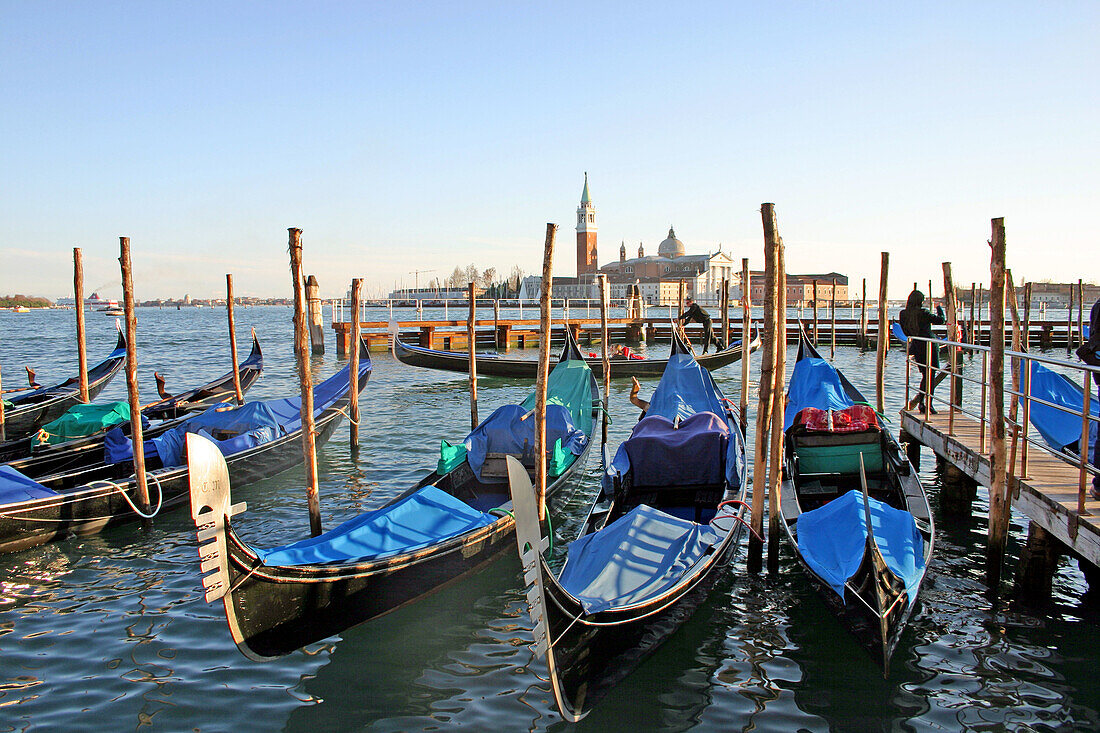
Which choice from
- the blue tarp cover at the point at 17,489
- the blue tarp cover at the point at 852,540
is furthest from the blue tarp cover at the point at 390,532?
the blue tarp cover at the point at 17,489

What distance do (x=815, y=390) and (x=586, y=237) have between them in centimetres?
7906

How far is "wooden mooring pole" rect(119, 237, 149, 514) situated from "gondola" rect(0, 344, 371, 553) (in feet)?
0.26

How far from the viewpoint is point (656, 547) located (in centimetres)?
377

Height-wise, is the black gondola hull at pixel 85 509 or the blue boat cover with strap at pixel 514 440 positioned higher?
the blue boat cover with strap at pixel 514 440

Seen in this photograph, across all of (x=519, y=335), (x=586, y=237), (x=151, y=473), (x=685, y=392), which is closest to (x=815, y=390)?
(x=685, y=392)

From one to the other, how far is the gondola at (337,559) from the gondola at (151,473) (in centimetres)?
212

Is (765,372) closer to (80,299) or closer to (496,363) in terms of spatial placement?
(80,299)

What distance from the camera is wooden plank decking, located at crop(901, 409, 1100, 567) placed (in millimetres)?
3320

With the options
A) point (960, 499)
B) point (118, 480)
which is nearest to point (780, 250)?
point (960, 499)

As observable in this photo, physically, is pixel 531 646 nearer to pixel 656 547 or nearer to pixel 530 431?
pixel 656 547

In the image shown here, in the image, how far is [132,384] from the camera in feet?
18.0

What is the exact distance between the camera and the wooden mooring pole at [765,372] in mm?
4059

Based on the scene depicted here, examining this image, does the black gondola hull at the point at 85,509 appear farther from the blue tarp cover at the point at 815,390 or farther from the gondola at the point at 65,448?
the blue tarp cover at the point at 815,390

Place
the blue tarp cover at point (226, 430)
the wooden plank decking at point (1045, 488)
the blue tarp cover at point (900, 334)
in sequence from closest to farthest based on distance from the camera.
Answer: the wooden plank decking at point (1045, 488), the blue tarp cover at point (226, 430), the blue tarp cover at point (900, 334)
